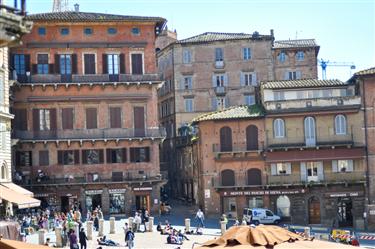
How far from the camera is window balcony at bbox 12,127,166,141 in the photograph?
169ft

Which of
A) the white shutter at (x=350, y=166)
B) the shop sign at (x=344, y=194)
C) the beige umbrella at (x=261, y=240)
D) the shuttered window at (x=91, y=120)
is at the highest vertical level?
the shuttered window at (x=91, y=120)

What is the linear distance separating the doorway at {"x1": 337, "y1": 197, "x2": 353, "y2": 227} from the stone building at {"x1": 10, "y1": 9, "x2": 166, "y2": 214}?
541 inches

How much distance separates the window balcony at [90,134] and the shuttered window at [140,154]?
1016 millimetres

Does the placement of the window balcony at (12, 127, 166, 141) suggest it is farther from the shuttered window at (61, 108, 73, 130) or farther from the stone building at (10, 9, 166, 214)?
the shuttered window at (61, 108, 73, 130)

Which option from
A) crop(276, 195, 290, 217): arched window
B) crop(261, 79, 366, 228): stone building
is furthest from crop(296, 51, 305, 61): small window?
crop(276, 195, 290, 217): arched window

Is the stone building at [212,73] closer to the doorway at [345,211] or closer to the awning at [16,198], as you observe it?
the doorway at [345,211]

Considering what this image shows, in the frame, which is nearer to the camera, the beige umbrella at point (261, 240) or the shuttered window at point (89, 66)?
the beige umbrella at point (261, 240)

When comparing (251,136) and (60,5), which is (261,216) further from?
(60,5)

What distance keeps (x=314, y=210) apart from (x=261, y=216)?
5.48 metres

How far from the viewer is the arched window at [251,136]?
173 ft

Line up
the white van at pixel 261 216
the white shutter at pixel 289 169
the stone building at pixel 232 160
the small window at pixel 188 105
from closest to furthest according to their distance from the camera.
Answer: the white van at pixel 261 216 < the white shutter at pixel 289 169 < the stone building at pixel 232 160 < the small window at pixel 188 105

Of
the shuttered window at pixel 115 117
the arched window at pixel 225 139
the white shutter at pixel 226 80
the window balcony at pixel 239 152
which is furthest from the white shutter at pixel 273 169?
the white shutter at pixel 226 80

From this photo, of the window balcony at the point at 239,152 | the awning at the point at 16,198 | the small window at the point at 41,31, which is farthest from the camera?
the small window at the point at 41,31

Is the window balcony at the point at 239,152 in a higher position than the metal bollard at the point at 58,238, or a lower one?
higher
